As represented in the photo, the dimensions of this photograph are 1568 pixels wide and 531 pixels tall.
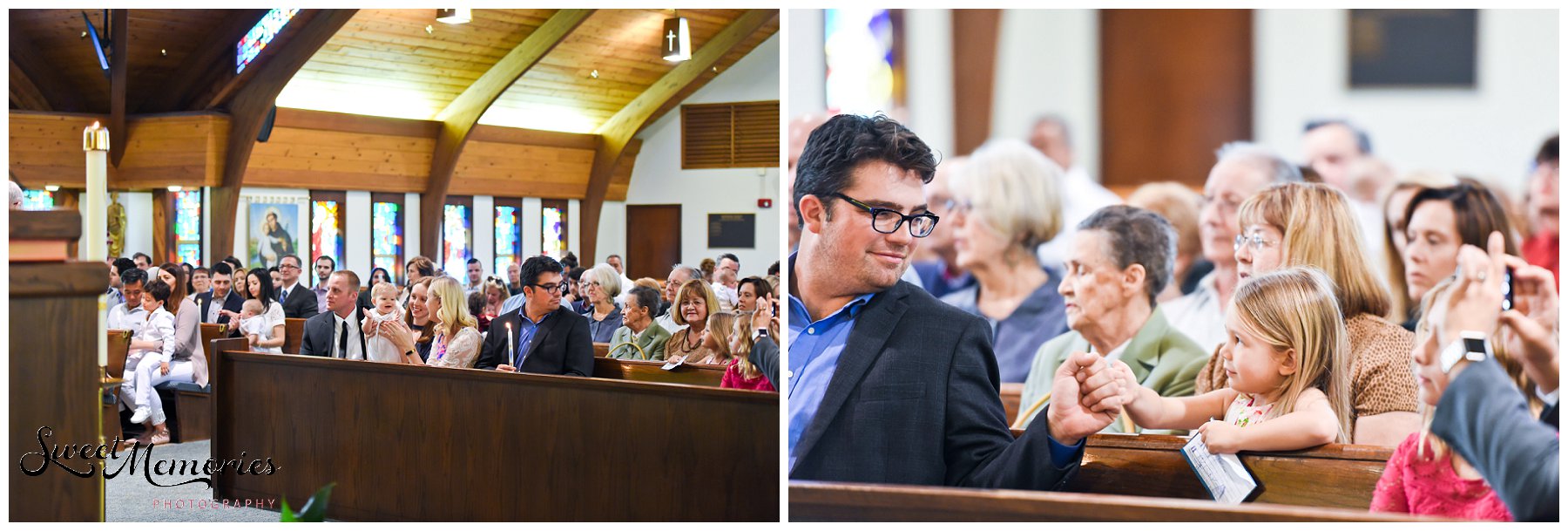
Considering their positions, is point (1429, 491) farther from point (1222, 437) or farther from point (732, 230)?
point (732, 230)

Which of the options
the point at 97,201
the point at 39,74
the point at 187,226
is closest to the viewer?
the point at 97,201

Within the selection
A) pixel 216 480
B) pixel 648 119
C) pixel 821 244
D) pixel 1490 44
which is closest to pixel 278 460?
pixel 216 480

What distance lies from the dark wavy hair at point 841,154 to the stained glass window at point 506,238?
38.9 ft

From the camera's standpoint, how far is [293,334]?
7.48 meters

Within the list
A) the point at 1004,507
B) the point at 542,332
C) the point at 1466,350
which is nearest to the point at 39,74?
the point at 542,332

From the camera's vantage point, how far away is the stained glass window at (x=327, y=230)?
1220 cm

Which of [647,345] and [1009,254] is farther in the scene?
[647,345]

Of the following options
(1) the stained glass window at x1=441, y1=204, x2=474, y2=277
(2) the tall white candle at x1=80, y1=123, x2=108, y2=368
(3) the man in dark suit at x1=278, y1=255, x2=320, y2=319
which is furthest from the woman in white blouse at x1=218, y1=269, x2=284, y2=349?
(1) the stained glass window at x1=441, y1=204, x2=474, y2=277

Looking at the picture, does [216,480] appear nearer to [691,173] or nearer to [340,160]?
[340,160]

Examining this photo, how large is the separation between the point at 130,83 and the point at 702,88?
589cm

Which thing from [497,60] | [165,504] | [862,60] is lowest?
[165,504]

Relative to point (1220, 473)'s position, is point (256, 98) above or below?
above

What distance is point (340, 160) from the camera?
12.2 meters

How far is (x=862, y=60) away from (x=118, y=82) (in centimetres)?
929
